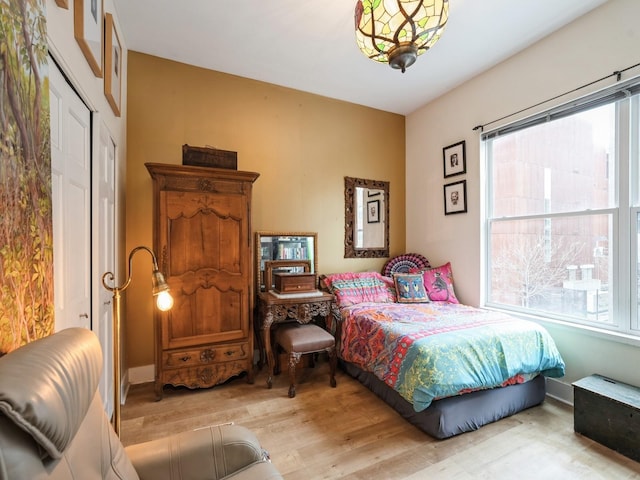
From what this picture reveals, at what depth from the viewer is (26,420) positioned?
1.75 ft

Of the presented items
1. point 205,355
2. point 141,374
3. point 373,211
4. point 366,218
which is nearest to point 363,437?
point 205,355

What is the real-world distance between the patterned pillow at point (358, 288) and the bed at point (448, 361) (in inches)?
7.9

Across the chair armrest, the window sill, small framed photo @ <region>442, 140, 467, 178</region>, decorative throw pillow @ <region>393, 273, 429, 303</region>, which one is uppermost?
small framed photo @ <region>442, 140, 467, 178</region>

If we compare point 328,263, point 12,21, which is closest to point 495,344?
point 328,263

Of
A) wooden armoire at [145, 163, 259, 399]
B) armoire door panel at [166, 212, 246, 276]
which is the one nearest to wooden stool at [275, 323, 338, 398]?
wooden armoire at [145, 163, 259, 399]

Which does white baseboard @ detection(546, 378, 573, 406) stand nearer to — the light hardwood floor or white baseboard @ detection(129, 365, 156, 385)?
the light hardwood floor

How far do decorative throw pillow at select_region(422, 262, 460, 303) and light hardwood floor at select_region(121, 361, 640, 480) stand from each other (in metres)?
1.19

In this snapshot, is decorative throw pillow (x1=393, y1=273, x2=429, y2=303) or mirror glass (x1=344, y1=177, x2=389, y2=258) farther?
mirror glass (x1=344, y1=177, x2=389, y2=258)

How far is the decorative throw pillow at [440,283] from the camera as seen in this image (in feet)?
10.6

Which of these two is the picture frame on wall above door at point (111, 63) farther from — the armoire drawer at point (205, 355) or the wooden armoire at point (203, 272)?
the armoire drawer at point (205, 355)

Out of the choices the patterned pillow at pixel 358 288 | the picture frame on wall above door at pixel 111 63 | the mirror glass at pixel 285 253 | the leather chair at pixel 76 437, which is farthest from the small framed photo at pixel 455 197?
the picture frame on wall above door at pixel 111 63

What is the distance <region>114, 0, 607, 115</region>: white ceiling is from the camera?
2.21 meters

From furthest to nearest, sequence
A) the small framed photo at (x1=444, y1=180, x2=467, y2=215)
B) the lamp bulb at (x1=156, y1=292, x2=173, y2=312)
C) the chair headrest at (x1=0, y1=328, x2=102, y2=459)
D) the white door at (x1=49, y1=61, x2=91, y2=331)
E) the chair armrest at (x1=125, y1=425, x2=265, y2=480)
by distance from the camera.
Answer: the small framed photo at (x1=444, y1=180, x2=467, y2=215)
the lamp bulb at (x1=156, y1=292, x2=173, y2=312)
the white door at (x1=49, y1=61, x2=91, y2=331)
the chair armrest at (x1=125, y1=425, x2=265, y2=480)
the chair headrest at (x1=0, y1=328, x2=102, y2=459)

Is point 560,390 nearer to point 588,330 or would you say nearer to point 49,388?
point 588,330
